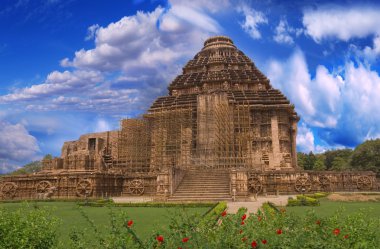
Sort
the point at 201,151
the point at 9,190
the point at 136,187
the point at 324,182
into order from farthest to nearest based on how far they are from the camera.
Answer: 1. the point at 201,151
2. the point at 136,187
3. the point at 9,190
4. the point at 324,182

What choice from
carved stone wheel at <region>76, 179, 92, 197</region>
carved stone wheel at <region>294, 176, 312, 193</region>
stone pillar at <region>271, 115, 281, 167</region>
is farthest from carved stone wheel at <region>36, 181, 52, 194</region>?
stone pillar at <region>271, 115, 281, 167</region>

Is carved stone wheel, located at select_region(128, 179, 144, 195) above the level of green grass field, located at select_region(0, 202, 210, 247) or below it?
above

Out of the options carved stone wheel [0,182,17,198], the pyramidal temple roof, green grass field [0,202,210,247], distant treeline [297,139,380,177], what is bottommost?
green grass field [0,202,210,247]

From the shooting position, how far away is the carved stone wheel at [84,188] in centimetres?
2750

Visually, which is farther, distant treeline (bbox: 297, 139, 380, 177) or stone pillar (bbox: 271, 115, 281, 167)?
distant treeline (bbox: 297, 139, 380, 177)

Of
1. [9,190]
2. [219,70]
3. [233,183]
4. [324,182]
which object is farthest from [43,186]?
[219,70]

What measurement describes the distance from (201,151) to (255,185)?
9.06 m

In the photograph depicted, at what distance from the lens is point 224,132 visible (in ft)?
114

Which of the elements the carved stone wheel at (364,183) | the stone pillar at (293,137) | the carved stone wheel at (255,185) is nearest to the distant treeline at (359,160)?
the stone pillar at (293,137)

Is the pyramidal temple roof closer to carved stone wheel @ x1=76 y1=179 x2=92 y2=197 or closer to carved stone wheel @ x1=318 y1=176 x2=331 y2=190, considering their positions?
carved stone wheel @ x1=318 y1=176 x2=331 y2=190

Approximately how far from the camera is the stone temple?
27625 mm

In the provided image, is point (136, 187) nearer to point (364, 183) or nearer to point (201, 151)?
point (201, 151)

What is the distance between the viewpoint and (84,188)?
27562mm

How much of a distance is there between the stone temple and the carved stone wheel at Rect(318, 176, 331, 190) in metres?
0.09
